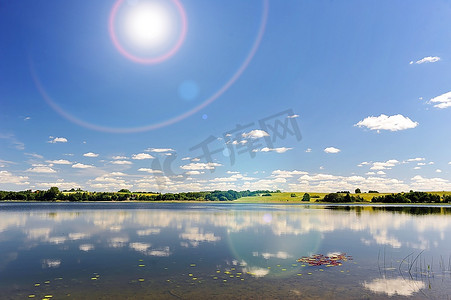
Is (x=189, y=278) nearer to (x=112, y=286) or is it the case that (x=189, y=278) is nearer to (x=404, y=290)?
(x=112, y=286)

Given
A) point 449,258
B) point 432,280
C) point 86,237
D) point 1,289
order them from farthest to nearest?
point 86,237 < point 449,258 < point 432,280 < point 1,289

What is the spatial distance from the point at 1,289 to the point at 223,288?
1332cm

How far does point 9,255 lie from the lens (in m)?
28.6

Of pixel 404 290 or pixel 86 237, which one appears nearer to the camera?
pixel 404 290

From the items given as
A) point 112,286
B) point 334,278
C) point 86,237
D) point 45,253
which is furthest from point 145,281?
point 86,237

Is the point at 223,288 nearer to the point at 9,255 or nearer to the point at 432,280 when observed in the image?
the point at 432,280

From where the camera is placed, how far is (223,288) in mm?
18641

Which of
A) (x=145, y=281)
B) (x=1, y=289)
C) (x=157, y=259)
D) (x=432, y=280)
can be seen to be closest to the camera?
(x=1, y=289)

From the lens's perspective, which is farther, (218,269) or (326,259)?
(326,259)

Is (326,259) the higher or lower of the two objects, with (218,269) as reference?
lower

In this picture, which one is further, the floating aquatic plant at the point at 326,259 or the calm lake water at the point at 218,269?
the floating aquatic plant at the point at 326,259

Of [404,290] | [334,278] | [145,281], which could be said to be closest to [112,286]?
[145,281]

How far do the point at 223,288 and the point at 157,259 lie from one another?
10.4 metres

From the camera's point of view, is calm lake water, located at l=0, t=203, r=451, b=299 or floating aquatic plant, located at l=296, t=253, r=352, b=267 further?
floating aquatic plant, located at l=296, t=253, r=352, b=267
